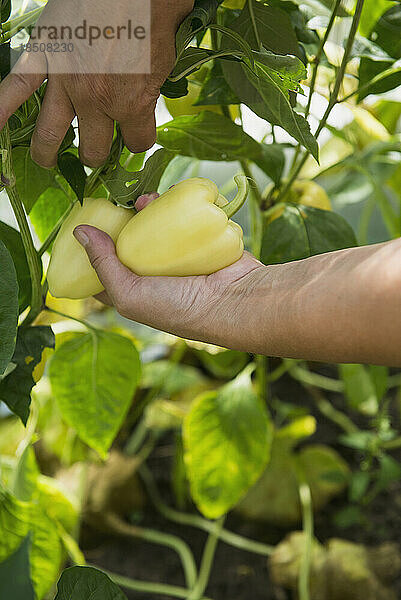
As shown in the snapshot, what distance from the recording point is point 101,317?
117 centimetres

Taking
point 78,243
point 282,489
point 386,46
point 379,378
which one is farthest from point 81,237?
point 282,489

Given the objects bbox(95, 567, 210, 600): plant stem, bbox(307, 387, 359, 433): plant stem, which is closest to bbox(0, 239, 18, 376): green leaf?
bbox(95, 567, 210, 600): plant stem

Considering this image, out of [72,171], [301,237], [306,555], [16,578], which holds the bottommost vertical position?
[306,555]

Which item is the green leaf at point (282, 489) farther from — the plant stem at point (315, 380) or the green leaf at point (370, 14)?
the green leaf at point (370, 14)

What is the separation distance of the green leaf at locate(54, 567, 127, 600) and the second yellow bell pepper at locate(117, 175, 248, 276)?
21 cm

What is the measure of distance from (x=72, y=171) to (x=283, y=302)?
16cm

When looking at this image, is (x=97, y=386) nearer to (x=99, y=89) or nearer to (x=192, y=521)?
(x=99, y=89)

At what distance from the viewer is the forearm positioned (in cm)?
32

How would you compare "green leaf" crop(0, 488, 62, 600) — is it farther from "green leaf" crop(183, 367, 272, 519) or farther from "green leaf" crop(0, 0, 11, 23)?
"green leaf" crop(0, 0, 11, 23)

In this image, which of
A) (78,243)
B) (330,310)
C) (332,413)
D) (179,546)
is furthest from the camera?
(332,413)

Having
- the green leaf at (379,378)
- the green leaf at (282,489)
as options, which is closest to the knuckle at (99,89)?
the green leaf at (379,378)

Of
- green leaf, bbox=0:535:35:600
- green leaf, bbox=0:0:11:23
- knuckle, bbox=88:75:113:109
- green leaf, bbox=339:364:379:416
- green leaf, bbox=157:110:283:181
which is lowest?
green leaf, bbox=339:364:379:416

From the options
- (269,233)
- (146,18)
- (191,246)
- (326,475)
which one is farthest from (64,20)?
(326,475)

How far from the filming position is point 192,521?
3.01ft
